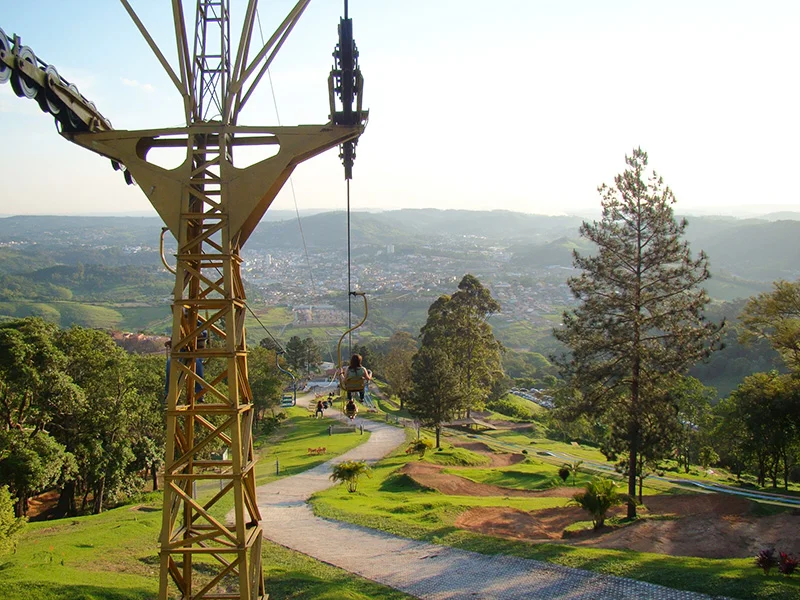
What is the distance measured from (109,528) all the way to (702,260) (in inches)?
812

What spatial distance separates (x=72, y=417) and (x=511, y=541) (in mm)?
17637

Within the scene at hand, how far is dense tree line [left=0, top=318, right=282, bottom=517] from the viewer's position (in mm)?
19391

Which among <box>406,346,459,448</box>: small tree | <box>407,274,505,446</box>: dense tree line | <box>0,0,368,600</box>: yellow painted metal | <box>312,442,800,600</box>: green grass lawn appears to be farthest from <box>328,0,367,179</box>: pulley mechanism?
<box>407,274,505,446</box>: dense tree line

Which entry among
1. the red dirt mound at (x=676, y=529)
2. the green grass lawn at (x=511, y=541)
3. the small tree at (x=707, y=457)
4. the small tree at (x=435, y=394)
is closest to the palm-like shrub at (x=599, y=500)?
the red dirt mound at (x=676, y=529)

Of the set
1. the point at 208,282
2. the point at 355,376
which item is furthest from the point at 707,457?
the point at 208,282

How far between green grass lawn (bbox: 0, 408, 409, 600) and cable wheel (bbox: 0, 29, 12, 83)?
800 centimetres

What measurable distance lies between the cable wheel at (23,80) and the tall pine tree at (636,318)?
683 inches

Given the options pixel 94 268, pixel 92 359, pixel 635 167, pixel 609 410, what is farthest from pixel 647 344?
pixel 94 268

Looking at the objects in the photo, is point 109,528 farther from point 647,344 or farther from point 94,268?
point 94,268

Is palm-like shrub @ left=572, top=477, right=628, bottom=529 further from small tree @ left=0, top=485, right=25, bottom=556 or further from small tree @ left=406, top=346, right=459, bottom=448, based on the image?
small tree @ left=406, top=346, right=459, bottom=448

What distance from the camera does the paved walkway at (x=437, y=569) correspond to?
39.9 ft

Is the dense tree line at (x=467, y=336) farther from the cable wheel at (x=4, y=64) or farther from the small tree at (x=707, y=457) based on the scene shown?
the cable wheel at (x=4, y=64)

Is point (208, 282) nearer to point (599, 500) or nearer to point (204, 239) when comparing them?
point (204, 239)

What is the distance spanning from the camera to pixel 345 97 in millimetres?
7922
